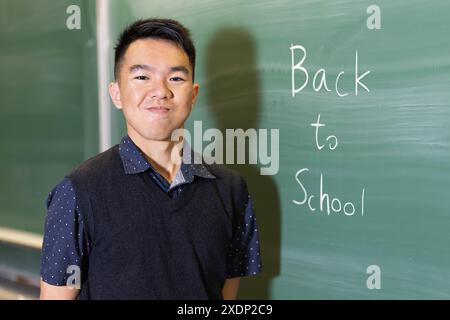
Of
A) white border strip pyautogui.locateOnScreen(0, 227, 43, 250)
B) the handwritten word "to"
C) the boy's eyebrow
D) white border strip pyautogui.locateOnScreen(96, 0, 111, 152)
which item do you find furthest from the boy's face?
white border strip pyautogui.locateOnScreen(0, 227, 43, 250)

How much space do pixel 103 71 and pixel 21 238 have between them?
24.0 inches

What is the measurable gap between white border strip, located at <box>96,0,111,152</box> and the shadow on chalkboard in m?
0.36

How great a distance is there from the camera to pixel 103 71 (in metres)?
1.42

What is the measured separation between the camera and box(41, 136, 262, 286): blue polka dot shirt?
35.7 inches

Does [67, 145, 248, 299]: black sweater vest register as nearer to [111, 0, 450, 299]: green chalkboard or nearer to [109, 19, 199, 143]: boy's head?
[109, 19, 199, 143]: boy's head

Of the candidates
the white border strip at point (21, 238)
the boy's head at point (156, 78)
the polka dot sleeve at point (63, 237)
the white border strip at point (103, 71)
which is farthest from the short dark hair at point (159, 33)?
the white border strip at point (21, 238)

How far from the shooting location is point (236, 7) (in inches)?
44.6

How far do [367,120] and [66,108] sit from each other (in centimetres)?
89

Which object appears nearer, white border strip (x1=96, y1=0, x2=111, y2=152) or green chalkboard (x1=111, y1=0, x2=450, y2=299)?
green chalkboard (x1=111, y1=0, x2=450, y2=299)

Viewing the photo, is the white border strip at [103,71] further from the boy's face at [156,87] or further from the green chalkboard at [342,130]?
the boy's face at [156,87]

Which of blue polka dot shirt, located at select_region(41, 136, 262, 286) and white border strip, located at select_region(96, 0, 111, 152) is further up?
white border strip, located at select_region(96, 0, 111, 152)

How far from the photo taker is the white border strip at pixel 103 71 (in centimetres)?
141

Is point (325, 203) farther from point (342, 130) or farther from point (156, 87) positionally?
point (156, 87)

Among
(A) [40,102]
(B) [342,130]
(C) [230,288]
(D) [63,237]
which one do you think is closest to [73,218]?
(D) [63,237]
